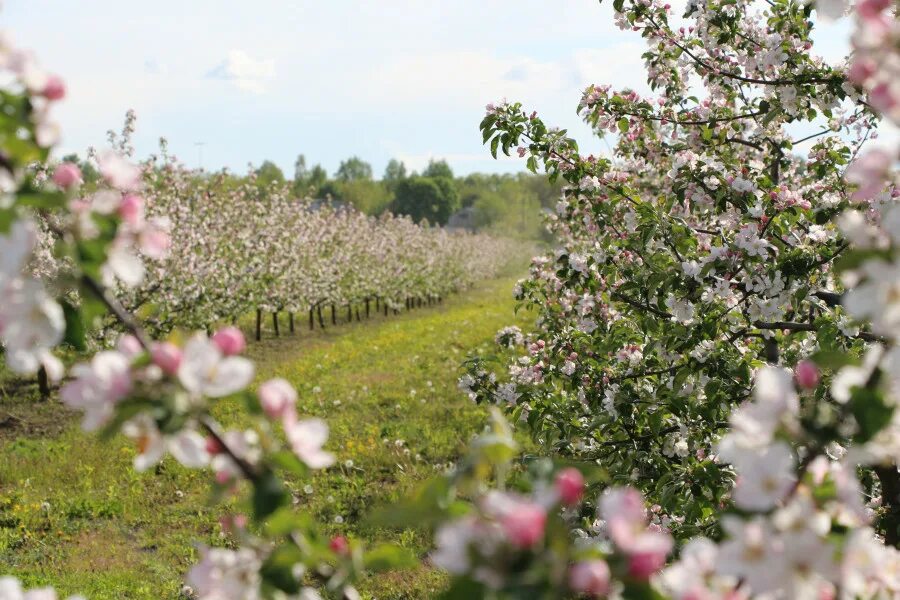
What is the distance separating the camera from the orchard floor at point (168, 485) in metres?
5.17

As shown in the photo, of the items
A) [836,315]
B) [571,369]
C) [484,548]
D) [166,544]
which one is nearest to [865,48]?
[484,548]

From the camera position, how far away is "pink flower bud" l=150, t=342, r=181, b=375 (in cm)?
99

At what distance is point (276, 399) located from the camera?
103 centimetres

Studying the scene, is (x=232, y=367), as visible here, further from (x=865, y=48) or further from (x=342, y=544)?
(x=865, y=48)

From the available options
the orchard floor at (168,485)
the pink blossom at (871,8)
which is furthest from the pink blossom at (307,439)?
the orchard floor at (168,485)

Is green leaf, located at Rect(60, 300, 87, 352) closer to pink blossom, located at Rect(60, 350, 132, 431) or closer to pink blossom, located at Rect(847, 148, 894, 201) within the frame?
pink blossom, located at Rect(60, 350, 132, 431)

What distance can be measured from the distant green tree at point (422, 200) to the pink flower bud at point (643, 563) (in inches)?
3125

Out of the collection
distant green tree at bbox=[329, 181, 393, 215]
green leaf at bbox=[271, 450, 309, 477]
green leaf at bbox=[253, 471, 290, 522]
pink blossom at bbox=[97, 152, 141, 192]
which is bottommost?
green leaf at bbox=[253, 471, 290, 522]

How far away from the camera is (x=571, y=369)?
3.95m

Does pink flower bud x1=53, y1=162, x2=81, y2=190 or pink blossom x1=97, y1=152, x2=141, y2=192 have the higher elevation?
pink blossom x1=97, y1=152, x2=141, y2=192

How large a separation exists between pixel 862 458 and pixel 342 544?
75cm

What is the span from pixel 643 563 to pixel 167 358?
0.64 meters

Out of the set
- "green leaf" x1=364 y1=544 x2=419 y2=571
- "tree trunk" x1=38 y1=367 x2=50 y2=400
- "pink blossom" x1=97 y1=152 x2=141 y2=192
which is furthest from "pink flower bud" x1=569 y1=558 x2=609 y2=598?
"tree trunk" x1=38 y1=367 x2=50 y2=400

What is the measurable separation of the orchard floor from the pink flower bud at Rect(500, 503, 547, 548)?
256 centimetres
